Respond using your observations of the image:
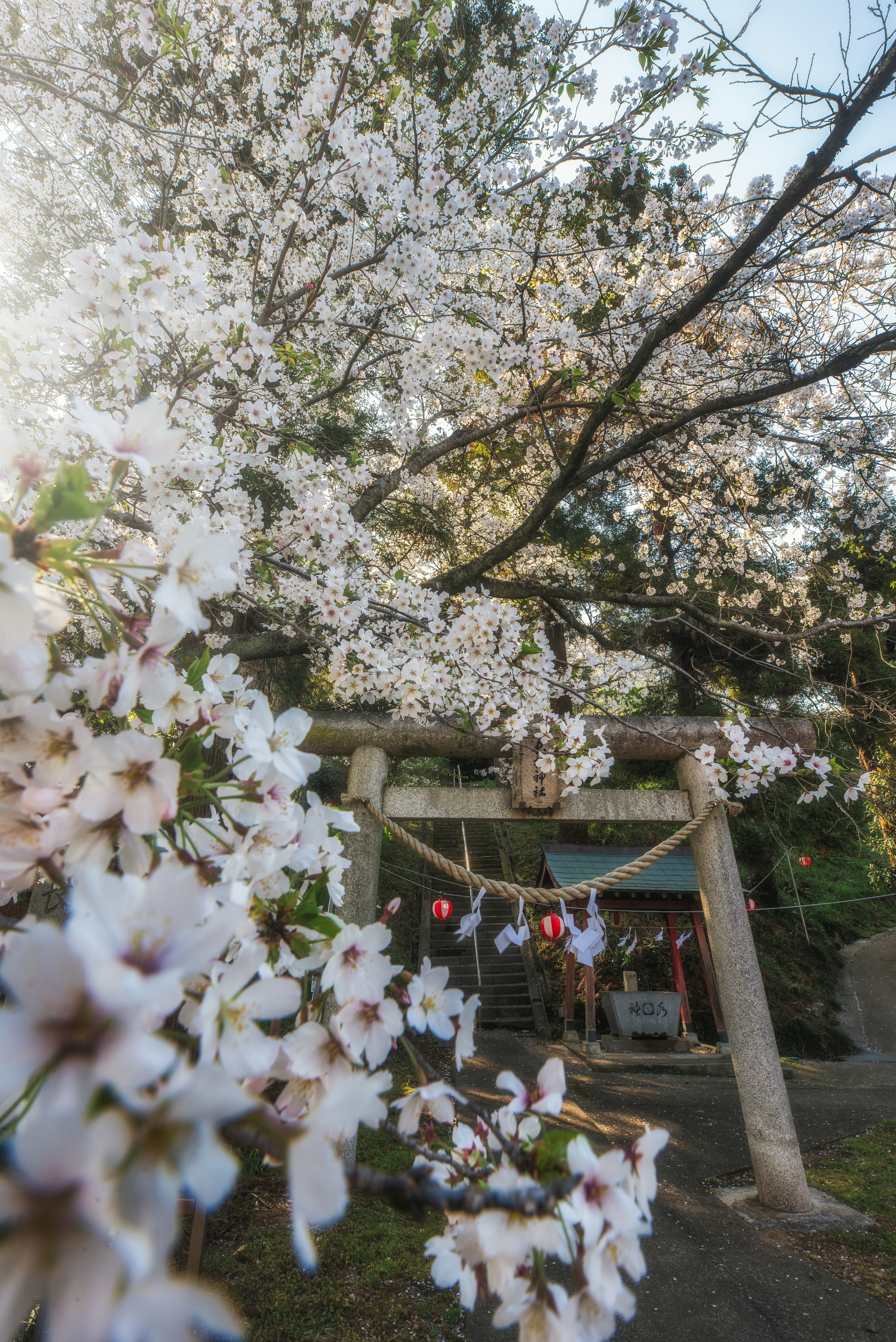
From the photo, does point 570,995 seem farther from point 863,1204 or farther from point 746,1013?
Answer: point 746,1013

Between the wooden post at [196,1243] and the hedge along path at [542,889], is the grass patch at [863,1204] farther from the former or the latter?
the wooden post at [196,1243]

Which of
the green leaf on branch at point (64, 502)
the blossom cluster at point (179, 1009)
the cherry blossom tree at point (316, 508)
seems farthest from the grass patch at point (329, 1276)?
the green leaf on branch at point (64, 502)

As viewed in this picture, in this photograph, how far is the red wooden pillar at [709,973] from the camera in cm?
722

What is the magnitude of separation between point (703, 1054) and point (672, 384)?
7.20 meters

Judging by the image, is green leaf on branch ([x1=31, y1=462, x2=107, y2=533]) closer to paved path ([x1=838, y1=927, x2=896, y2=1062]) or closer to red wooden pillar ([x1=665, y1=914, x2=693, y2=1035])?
red wooden pillar ([x1=665, y1=914, x2=693, y2=1035])

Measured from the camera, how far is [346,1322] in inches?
89.1

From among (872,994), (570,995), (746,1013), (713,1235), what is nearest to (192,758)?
(746,1013)

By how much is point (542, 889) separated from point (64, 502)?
10.6ft

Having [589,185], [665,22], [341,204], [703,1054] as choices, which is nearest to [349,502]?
[341,204]

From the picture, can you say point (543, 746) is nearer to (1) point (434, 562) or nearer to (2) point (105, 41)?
(1) point (434, 562)

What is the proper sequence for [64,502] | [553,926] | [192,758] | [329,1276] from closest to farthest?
1. [64,502]
2. [192,758]
3. [329,1276]
4. [553,926]

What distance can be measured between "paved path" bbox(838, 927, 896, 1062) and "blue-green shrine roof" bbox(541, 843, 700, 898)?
10.5 ft

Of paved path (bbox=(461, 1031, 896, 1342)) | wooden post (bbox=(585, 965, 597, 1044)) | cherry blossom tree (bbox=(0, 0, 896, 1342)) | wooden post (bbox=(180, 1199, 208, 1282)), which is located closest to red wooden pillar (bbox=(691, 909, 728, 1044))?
paved path (bbox=(461, 1031, 896, 1342))

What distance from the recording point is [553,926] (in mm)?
5488
